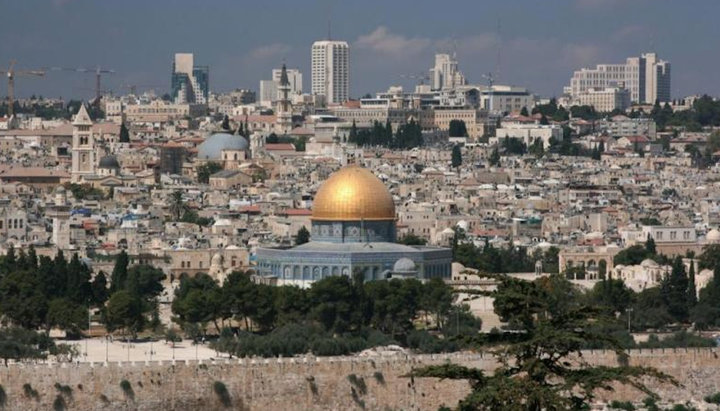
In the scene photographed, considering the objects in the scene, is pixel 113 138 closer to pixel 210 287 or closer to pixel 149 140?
pixel 149 140

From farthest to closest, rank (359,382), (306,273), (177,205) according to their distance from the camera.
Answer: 1. (177,205)
2. (306,273)
3. (359,382)

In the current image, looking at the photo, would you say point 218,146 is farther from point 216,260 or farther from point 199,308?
point 199,308

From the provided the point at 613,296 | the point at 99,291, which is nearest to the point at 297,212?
the point at 99,291

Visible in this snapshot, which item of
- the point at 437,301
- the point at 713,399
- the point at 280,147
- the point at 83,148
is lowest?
the point at 713,399

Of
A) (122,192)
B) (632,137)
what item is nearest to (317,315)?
(122,192)

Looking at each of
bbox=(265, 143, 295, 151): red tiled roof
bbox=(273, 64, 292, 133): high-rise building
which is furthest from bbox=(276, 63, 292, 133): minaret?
bbox=(265, 143, 295, 151): red tiled roof

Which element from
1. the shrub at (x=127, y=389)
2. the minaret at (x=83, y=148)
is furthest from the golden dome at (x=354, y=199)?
the minaret at (x=83, y=148)

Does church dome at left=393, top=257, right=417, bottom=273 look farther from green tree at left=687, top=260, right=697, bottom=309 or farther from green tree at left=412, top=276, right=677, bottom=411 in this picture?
green tree at left=412, top=276, right=677, bottom=411
